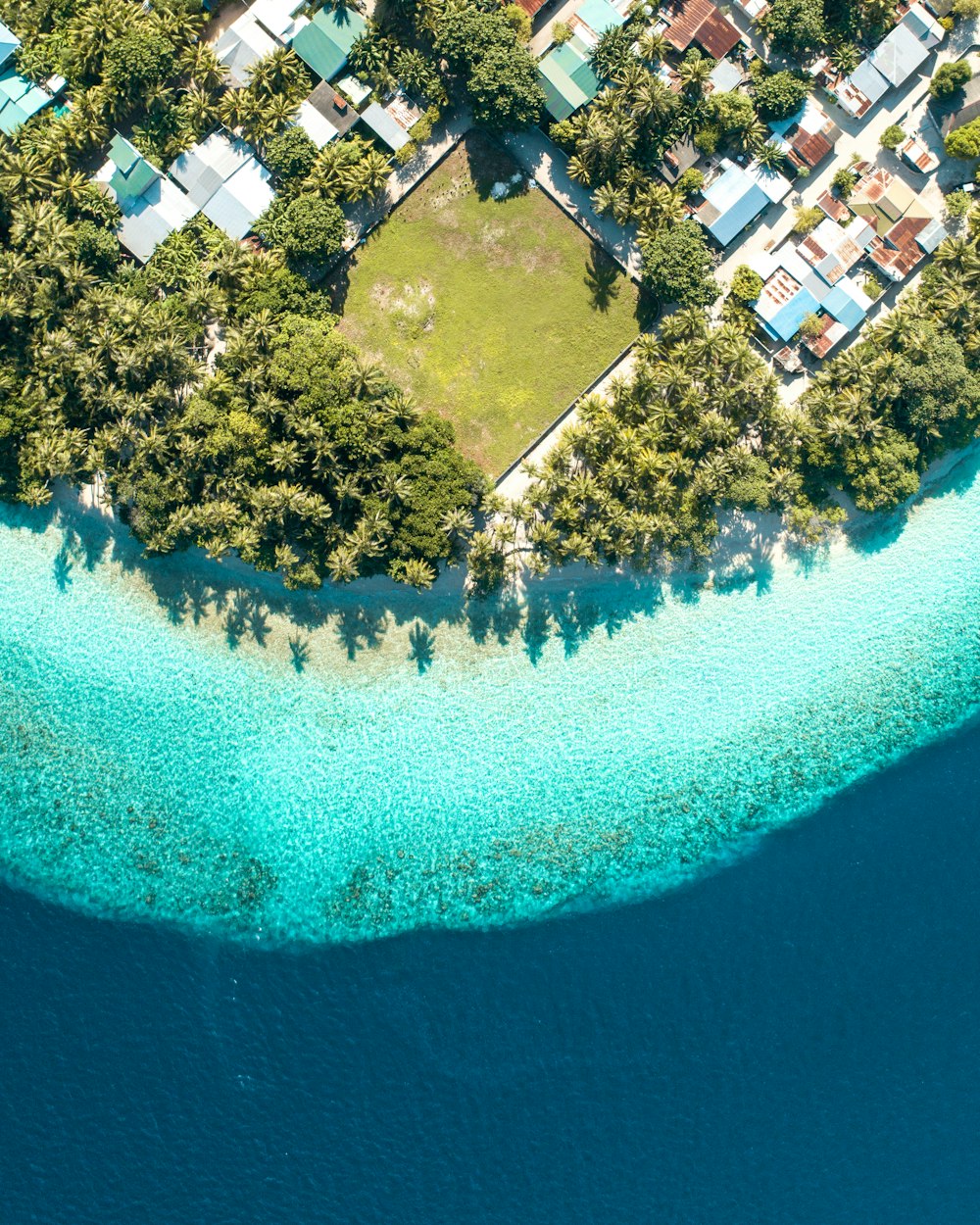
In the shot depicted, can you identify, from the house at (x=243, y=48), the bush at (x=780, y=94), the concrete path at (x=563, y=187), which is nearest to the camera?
the bush at (x=780, y=94)

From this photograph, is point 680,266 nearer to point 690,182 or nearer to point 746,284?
point 746,284

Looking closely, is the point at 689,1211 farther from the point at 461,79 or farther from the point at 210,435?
the point at 461,79

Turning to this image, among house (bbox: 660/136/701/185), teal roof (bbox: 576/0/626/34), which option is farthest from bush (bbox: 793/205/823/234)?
teal roof (bbox: 576/0/626/34)

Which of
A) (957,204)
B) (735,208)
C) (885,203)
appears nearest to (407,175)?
(735,208)

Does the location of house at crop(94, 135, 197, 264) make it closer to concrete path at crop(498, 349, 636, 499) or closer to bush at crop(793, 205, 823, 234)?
concrete path at crop(498, 349, 636, 499)

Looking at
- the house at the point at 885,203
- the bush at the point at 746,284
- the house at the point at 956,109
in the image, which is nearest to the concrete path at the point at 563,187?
the bush at the point at 746,284

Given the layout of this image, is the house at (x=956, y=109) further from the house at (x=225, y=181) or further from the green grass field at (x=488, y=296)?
the house at (x=225, y=181)
